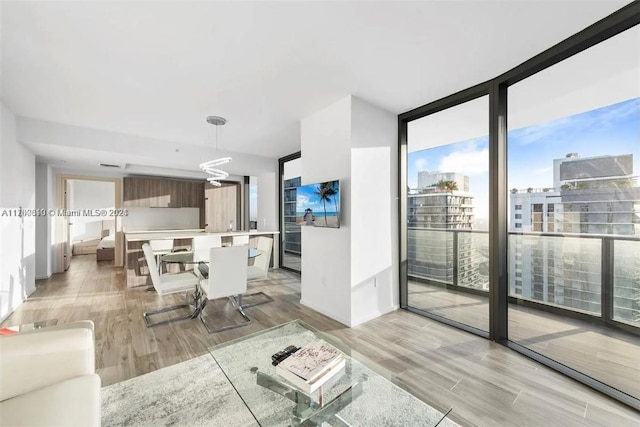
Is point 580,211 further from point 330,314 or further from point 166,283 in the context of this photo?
point 166,283

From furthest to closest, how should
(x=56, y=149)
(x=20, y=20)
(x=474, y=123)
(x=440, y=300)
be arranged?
Result: (x=56, y=149) → (x=440, y=300) → (x=474, y=123) → (x=20, y=20)

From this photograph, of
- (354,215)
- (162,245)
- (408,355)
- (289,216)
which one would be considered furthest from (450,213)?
(162,245)

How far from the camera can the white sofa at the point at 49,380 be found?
3.72 feet

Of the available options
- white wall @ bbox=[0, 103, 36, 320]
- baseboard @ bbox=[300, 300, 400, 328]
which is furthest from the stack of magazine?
white wall @ bbox=[0, 103, 36, 320]

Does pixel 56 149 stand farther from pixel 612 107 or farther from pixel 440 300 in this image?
pixel 612 107

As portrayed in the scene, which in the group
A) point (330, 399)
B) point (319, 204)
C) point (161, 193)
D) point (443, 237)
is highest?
point (161, 193)

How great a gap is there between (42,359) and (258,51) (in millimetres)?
2480

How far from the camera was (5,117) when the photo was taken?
3256 mm

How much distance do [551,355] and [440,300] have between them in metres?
1.20

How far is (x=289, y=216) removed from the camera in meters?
6.32

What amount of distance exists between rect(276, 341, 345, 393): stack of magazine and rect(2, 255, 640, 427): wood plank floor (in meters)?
0.34

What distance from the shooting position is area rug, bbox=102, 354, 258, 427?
171 centimetres

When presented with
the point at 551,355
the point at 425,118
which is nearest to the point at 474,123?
the point at 425,118

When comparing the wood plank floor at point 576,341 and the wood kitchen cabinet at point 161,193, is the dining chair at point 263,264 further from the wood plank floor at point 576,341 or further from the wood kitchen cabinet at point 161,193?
the wood kitchen cabinet at point 161,193
